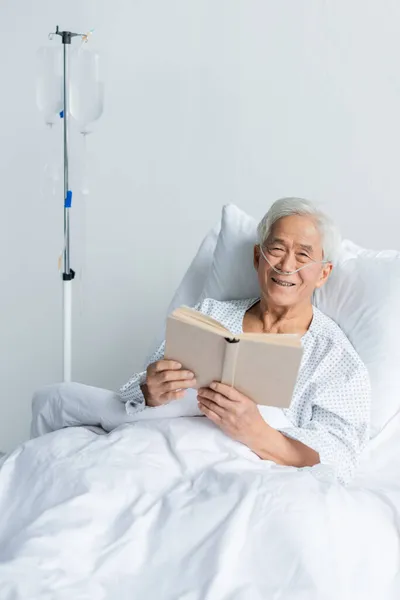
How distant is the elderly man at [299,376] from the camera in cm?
190

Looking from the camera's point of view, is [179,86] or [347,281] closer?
[347,281]

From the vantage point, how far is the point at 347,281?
2.29 metres

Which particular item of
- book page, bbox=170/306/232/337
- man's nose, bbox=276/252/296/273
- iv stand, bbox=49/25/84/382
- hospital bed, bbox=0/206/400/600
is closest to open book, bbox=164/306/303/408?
book page, bbox=170/306/232/337

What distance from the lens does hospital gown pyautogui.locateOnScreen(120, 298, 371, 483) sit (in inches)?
78.3

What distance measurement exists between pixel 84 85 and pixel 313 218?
90 cm

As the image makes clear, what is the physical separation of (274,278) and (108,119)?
4.08 feet

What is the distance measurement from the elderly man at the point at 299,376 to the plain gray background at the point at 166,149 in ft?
2.11

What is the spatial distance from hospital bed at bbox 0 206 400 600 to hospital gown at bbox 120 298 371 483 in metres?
0.06

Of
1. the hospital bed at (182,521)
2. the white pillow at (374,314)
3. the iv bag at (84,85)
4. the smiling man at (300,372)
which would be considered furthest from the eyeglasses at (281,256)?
the iv bag at (84,85)

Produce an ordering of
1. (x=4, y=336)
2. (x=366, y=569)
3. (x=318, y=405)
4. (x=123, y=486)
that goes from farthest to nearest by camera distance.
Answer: (x=4, y=336) < (x=318, y=405) < (x=123, y=486) < (x=366, y=569)

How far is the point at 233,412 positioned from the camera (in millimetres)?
1859

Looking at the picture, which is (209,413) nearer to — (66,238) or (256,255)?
(256,255)

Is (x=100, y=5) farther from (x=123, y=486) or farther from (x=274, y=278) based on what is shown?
(x=123, y=486)

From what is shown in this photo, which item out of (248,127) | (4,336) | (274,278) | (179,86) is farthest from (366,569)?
(4,336)
